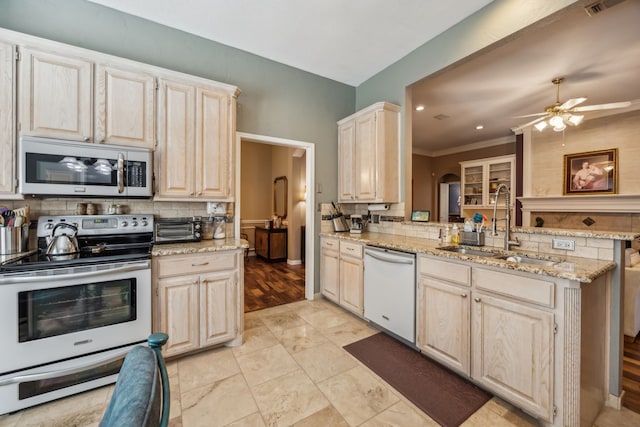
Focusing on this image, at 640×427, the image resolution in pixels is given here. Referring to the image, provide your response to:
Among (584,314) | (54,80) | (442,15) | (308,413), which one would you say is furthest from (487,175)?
(54,80)

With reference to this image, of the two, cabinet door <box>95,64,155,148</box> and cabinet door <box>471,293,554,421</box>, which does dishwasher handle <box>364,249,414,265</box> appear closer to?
cabinet door <box>471,293,554,421</box>

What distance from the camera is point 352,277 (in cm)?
306

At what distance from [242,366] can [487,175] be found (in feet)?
22.0

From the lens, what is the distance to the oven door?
160cm

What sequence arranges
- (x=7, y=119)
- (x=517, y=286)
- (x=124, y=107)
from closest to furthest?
(x=517, y=286) < (x=7, y=119) < (x=124, y=107)

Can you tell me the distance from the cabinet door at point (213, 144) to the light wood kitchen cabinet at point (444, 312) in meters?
1.96

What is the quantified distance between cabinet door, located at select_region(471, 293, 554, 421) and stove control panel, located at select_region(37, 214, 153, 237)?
2.79 meters

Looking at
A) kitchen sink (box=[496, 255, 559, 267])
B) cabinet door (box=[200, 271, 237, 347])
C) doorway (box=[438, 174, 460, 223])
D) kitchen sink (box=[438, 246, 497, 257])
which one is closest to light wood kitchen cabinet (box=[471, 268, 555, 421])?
kitchen sink (box=[496, 255, 559, 267])

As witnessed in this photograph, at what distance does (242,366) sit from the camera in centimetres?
216

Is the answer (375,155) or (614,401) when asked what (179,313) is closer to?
(375,155)

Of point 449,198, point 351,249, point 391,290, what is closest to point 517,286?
point 391,290

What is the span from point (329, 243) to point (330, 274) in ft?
1.30

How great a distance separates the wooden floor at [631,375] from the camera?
5.79 ft

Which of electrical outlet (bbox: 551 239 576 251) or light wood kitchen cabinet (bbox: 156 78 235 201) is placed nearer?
electrical outlet (bbox: 551 239 576 251)
